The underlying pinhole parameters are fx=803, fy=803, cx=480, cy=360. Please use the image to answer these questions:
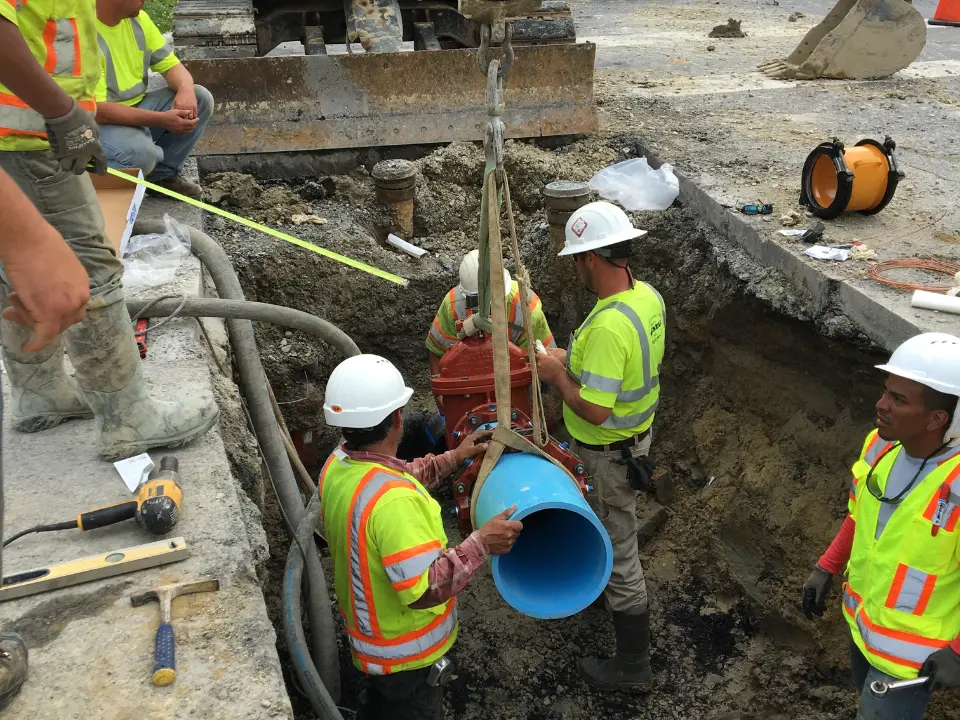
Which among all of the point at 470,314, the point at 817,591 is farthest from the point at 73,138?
the point at 817,591

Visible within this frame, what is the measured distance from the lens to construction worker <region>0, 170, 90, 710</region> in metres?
1.70

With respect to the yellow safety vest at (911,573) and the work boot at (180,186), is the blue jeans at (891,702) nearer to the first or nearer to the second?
the yellow safety vest at (911,573)

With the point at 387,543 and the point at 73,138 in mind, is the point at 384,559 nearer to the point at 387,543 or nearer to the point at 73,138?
the point at 387,543

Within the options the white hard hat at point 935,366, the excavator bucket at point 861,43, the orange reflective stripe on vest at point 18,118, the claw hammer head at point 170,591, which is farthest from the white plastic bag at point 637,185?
the claw hammer head at point 170,591

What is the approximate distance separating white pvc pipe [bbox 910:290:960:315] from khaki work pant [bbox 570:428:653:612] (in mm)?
1508

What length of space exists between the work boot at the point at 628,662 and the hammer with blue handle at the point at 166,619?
247cm

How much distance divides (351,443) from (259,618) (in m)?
0.70

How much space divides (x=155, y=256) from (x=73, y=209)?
173cm

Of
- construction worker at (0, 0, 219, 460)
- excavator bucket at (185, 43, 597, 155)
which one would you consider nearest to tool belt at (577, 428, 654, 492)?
construction worker at (0, 0, 219, 460)

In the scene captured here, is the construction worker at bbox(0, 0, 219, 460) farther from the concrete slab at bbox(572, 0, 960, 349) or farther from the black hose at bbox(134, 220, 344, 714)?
the concrete slab at bbox(572, 0, 960, 349)

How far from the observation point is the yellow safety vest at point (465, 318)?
446 cm

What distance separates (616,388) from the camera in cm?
368

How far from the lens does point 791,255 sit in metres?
4.79

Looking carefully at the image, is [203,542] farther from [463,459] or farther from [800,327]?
[800,327]
